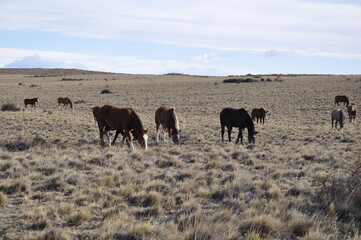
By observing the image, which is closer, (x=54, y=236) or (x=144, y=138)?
(x=54, y=236)

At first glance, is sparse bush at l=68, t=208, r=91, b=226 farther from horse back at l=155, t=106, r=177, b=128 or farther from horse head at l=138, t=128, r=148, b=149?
horse back at l=155, t=106, r=177, b=128

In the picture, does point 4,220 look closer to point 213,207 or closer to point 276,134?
point 213,207

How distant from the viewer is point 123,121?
46.6 ft

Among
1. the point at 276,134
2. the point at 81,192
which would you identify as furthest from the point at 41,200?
the point at 276,134

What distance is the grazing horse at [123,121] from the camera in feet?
45.5

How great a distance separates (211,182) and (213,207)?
6.10 feet

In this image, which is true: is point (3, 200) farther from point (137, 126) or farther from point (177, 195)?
point (137, 126)

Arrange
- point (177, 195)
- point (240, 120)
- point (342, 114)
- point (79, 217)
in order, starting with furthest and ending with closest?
point (342, 114) < point (240, 120) < point (177, 195) < point (79, 217)

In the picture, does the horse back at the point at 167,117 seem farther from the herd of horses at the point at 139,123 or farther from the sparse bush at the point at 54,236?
the sparse bush at the point at 54,236

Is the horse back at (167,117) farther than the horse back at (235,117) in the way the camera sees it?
No

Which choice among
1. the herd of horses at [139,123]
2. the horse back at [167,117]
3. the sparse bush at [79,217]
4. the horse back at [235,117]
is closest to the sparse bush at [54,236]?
the sparse bush at [79,217]

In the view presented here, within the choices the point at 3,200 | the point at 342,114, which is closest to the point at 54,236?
the point at 3,200

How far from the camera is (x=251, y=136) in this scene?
664 inches

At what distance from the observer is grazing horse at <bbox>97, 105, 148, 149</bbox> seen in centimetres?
1388
